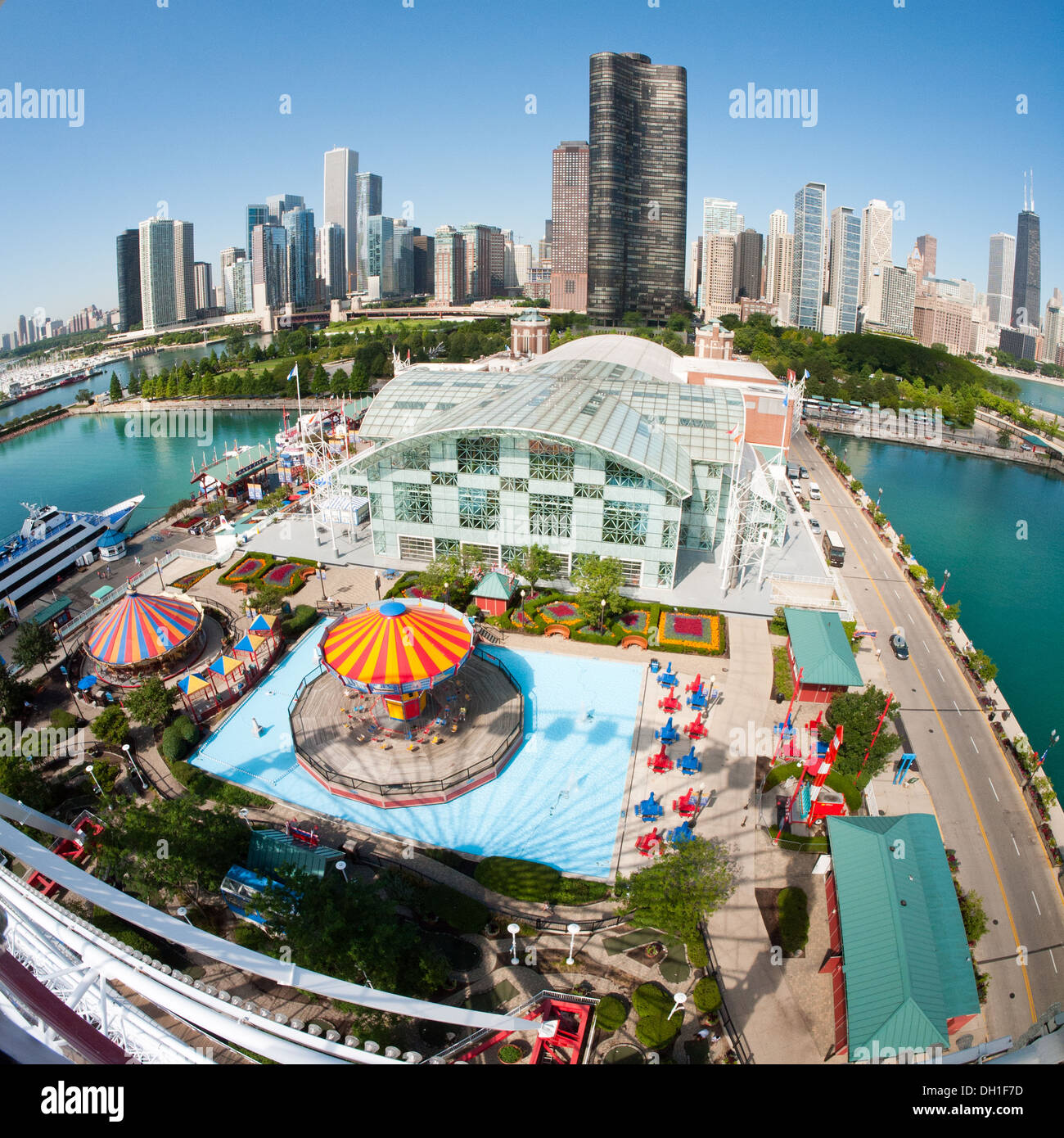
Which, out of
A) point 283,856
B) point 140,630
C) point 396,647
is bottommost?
point 283,856

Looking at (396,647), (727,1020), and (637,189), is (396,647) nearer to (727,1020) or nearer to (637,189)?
(727,1020)

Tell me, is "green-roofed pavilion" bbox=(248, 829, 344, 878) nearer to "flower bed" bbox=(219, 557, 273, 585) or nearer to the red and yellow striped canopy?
the red and yellow striped canopy

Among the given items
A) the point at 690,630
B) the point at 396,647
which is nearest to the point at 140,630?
the point at 396,647

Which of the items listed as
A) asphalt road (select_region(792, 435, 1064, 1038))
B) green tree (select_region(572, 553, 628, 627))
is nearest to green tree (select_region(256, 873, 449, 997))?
asphalt road (select_region(792, 435, 1064, 1038))

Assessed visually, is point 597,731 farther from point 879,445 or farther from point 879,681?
point 879,445

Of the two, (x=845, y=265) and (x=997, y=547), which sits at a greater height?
(x=845, y=265)

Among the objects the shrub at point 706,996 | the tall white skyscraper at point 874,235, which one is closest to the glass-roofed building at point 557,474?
the shrub at point 706,996

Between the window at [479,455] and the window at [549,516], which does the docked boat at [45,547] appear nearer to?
the window at [479,455]
